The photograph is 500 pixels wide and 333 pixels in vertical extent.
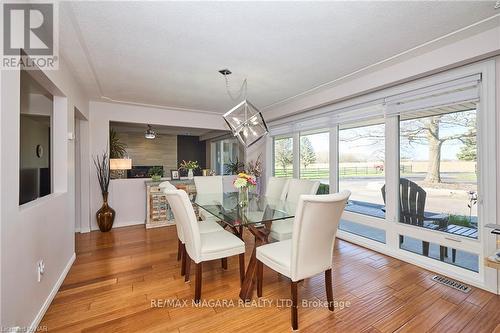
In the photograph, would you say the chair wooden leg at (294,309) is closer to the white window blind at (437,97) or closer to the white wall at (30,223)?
the white wall at (30,223)

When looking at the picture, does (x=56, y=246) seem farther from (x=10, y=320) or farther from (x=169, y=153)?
(x=169, y=153)

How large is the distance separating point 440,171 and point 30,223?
3967 mm

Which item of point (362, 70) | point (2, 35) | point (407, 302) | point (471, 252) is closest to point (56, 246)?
point (2, 35)

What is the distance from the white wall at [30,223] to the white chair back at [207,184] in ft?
5.35

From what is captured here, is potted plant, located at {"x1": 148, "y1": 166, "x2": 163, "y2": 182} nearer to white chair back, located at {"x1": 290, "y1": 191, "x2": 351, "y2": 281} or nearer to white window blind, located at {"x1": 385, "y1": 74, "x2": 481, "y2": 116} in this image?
white chair back, located at {"x1": 290, "y1": 191, "x2": 351, "y2": 281}

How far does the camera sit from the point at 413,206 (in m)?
2.86

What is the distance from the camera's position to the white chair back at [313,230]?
1.58m

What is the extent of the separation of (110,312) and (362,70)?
3673 mm

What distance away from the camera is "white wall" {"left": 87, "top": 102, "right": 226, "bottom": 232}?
411 cm

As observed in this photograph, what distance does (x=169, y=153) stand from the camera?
26.4ft

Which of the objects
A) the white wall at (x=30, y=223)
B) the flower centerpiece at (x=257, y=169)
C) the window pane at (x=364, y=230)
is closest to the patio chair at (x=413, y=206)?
the window pane at (x=364, y=230)

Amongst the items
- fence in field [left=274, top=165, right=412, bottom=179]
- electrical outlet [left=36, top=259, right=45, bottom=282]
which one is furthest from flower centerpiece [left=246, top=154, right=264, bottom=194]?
electrical outlet [left=36, top=259, right=45, bottom=282]

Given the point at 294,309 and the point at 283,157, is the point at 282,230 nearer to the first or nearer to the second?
the point at 294,309

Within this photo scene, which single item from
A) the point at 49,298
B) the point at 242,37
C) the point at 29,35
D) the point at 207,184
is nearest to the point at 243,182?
the point at 207,184
